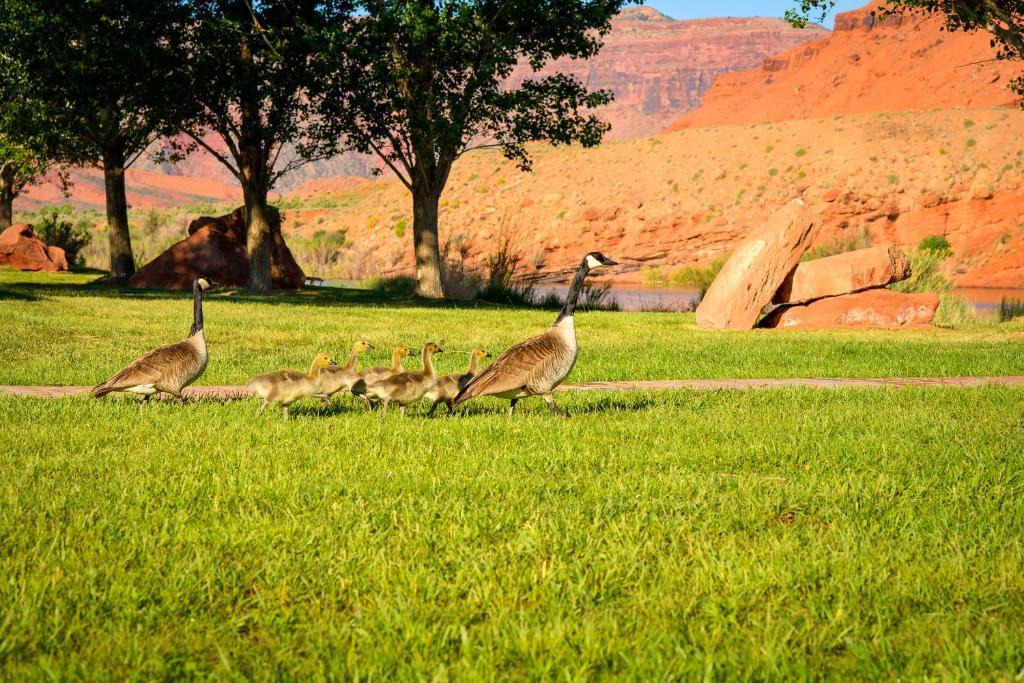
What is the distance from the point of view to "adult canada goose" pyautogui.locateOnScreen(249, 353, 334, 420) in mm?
9164

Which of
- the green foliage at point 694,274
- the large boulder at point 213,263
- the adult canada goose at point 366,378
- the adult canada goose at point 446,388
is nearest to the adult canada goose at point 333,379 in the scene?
the adult canada goose at point 366,378

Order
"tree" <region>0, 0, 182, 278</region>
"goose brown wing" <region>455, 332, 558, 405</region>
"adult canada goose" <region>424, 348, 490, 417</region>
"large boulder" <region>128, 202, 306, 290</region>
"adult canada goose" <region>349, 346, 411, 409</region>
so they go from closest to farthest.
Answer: "goose brown wing" <region>455, 332, 558, 405</region>
"adult canada goose" <region>349, 346, 411, 409</region>
"adult canada goose" <region>424, 348, 490, 417</region>
"tree" <region>0, 0, 182, 278</region>
"large boulder" <region>128, 202, 306, 290</region>

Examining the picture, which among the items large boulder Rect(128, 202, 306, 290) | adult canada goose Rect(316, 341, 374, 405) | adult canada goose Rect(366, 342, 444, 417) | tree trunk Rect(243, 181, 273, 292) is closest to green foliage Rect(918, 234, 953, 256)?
large boulder Rect(128, 202, 306, 290)

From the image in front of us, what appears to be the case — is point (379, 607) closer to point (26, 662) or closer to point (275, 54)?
point (26, 662)

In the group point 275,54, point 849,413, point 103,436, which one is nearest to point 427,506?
point 103,436

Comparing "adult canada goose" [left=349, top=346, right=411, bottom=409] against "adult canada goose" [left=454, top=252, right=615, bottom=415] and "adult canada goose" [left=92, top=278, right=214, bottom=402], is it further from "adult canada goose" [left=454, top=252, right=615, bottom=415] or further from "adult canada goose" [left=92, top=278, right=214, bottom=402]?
"adult canada goose" [left=92, top=278, right=214, bottom=402]

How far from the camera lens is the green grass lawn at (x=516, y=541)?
4164 mm

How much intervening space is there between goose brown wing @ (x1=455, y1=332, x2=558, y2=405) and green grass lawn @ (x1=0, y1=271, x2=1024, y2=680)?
361mm

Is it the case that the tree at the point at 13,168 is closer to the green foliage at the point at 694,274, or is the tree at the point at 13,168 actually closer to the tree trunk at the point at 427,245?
the tree trunk at the point at 427,245

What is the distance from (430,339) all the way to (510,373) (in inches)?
357

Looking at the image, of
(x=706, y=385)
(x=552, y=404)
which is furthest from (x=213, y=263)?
(x=552, y=404)

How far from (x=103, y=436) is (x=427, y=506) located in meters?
3.63

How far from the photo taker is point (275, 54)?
90.2ft

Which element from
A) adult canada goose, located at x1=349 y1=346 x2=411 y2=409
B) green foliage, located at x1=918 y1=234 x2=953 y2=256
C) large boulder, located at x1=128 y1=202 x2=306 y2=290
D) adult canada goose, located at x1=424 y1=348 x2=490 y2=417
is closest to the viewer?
adult canada goose, located at x1=349 y1=346 x2=411 y2=409
